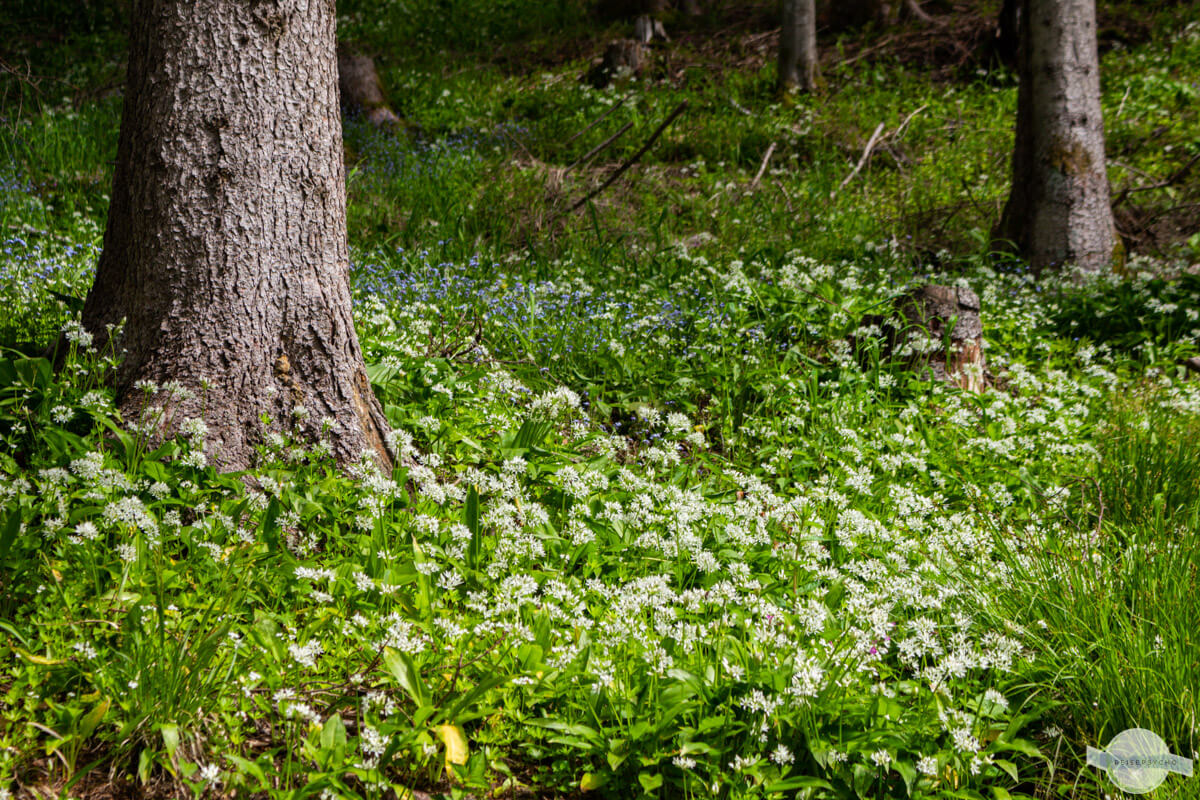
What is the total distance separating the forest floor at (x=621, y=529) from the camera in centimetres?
217

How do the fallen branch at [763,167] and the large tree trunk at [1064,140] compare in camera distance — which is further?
the fallen branch at [763,167]

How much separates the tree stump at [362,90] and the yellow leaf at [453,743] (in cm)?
906

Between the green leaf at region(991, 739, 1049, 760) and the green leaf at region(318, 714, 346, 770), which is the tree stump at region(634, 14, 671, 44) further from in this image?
the green leaf at region(318, 714, 346, 770)

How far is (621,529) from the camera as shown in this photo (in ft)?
10.3

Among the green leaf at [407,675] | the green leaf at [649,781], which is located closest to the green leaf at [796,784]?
the green leaf at [649,781]

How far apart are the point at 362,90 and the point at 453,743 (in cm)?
989

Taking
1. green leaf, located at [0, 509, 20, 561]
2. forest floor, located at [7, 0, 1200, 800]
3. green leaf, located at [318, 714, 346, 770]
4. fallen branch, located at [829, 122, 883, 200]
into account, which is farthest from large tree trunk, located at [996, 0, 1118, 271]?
green leaf, located at [0, 509, 20, 561]

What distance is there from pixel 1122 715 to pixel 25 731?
9.54 feet

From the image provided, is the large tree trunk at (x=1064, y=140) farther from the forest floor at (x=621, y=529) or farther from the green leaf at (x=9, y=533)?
the green leaf at (x=9, y=533)

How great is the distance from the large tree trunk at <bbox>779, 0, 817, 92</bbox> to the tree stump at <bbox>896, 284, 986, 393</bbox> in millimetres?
6563

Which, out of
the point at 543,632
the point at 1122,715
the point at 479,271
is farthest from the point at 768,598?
the point at 479,271

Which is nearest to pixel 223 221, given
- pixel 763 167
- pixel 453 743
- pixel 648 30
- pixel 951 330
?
pixel 453 743

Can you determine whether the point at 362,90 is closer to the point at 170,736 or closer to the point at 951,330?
the point at 951,330

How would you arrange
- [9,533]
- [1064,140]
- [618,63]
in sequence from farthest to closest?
[618,63] < [1064,140] < [9,533]
